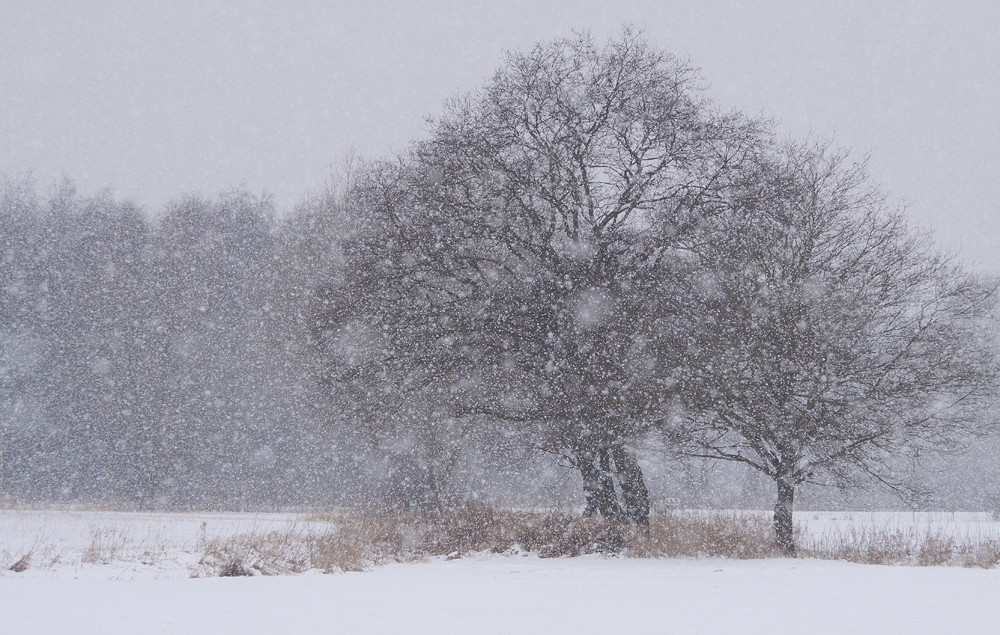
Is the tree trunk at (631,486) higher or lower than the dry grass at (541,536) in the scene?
higher

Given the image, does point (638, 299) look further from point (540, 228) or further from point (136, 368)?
point (136, 368)

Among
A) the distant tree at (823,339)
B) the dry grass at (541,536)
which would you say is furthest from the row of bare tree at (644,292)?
the dry grass at (541,536)

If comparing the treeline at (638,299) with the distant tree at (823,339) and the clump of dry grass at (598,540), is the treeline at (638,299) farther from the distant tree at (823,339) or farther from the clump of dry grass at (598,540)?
the clump of dry grass at (598,540)

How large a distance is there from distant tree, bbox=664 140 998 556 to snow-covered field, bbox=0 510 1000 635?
2337mm

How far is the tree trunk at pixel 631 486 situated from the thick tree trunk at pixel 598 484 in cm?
21

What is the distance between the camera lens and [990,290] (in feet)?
47.9

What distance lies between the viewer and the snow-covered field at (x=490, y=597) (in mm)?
6676

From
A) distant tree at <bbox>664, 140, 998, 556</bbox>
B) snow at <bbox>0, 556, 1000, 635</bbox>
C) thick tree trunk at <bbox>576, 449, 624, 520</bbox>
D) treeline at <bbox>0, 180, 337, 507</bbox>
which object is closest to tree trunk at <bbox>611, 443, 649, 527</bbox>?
thick tree trunk at <bbox>576, 449, 624, 520</bbox>

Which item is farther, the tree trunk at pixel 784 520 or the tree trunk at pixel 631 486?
the tree trunk at pixel 631 486

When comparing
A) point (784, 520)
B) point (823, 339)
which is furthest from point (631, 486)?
point (823, 339)

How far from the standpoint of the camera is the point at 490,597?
879 centimetres

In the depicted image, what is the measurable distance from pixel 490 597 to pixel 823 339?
8623mm

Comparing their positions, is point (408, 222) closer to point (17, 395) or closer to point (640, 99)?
point (640, 99)

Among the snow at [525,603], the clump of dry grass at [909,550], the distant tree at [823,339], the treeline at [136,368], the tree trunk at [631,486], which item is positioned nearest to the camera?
the snow at [525,603]
